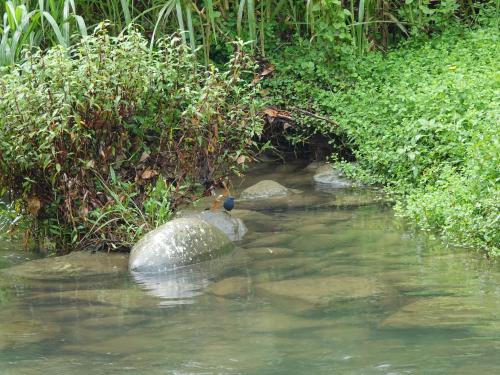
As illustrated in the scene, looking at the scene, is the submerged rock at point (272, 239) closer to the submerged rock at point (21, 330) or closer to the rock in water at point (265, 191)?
the rock in water at point (265, 191)

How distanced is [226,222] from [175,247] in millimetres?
871

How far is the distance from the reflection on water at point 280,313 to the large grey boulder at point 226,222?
0.38 feet

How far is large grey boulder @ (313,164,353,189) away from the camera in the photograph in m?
9.05

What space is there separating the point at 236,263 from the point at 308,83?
12.6ft

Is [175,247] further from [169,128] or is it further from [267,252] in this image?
[169,128]

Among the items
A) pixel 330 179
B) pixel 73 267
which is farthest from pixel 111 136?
pixel 330 179

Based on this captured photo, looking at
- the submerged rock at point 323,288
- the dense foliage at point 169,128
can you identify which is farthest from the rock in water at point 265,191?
the submerged rock at point 323,288

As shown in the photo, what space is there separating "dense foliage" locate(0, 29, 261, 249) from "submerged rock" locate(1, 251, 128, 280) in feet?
0.39

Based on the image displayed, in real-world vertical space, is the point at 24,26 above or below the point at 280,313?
above

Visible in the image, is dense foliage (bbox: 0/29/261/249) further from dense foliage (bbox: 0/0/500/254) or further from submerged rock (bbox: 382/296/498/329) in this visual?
submerged rock (bbox: 382/296/498/329)

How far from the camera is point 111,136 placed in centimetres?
684

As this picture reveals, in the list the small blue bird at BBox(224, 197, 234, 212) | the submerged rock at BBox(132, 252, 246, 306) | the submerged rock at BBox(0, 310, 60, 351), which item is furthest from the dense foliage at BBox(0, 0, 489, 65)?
the submerged rock at BBox(0, 310, 60, 351)

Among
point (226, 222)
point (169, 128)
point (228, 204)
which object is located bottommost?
point (226, 222)

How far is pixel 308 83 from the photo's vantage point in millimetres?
9812
